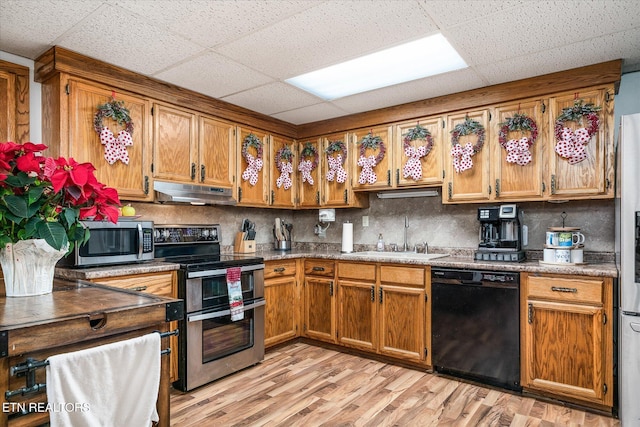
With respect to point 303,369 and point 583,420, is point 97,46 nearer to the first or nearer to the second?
point 303,369

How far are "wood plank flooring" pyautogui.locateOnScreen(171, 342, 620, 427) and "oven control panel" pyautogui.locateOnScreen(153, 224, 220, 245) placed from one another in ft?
3.97

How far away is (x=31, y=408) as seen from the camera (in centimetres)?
102

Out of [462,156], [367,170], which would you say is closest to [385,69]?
[462,156]

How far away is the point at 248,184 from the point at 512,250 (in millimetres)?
2406

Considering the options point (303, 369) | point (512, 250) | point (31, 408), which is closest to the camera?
point (31, 408)

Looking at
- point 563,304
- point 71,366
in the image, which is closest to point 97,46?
point 71,366

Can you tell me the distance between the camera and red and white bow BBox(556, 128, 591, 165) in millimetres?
2807

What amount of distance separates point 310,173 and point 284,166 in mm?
291

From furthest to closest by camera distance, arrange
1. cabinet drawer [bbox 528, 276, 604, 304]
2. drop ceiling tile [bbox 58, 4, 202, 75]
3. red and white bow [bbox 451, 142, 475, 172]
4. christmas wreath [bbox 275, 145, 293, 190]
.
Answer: christmas wreath [bbox 275, 145, 293, 190]
red and white bow [bbox 451, 142, 475, 172]
cabinet drawer [bbox 528, 276, 604, 304]
drop ceiling tile [bbox 58, 4, 202, 75]

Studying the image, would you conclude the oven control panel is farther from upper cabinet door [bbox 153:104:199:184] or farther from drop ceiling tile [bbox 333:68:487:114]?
drop ceiling tile [bbox 333:68:487:114]

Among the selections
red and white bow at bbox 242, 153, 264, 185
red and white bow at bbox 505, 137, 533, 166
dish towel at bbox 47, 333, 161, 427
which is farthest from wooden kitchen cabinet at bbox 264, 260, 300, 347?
dish towel at bbox 47, 333, 161, 427

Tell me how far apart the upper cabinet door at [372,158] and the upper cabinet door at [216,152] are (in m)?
1.20

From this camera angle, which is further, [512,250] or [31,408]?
[512,250]

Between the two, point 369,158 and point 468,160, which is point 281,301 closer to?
point 369,158
